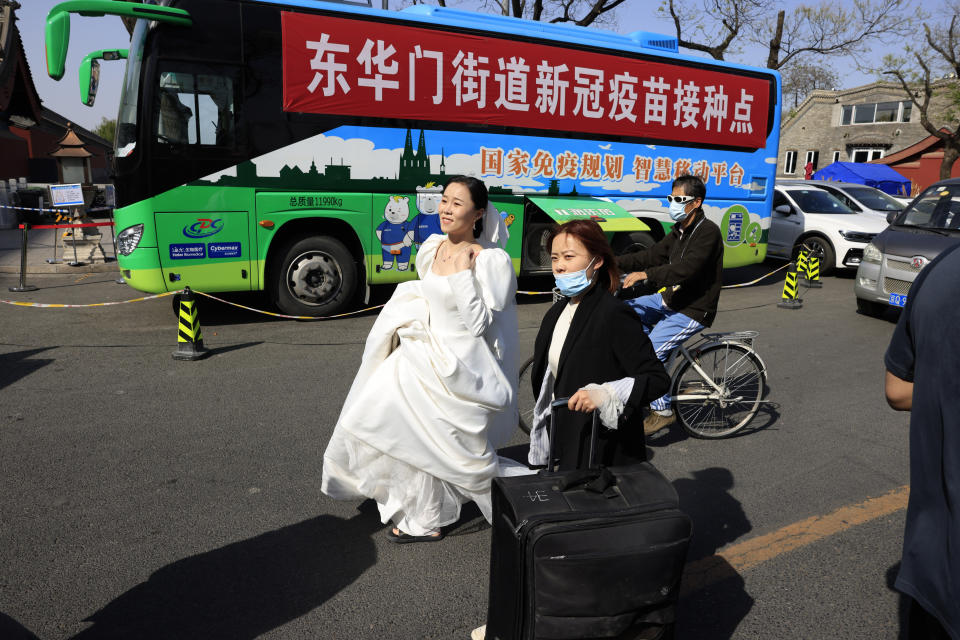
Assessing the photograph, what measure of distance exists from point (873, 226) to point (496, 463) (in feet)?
39.0

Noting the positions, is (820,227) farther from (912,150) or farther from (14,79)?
(912,150)

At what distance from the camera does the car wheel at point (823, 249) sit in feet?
41.4

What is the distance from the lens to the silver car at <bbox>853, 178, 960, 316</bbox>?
8477 millimetres

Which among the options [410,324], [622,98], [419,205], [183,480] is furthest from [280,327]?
[622,98]

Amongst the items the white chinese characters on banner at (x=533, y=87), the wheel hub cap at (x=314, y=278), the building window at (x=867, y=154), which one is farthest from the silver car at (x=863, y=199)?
the building window at (x=867, y=154)

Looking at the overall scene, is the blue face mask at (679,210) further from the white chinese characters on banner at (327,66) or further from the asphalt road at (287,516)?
the white chinese characters on banner at (327,66)

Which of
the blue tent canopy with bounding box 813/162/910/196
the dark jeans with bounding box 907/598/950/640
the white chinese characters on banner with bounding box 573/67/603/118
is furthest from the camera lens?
the blue tent canopy with bounding box 813/162/910/196

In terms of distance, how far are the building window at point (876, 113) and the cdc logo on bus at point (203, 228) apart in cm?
4563

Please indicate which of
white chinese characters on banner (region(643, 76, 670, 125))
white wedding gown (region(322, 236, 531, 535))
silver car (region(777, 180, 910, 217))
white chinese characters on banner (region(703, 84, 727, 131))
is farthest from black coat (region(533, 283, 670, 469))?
silver car (region(777, 180, 910, 217))

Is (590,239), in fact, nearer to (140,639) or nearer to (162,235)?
(140,639)

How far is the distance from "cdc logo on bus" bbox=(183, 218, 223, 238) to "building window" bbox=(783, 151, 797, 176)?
4816 cm

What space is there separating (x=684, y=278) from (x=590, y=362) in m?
2.17

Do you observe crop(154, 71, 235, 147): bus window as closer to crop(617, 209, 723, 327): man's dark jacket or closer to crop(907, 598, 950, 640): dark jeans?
crop(617, 209, 723, 327): man's dark jacket

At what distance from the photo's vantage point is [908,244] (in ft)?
28.3
